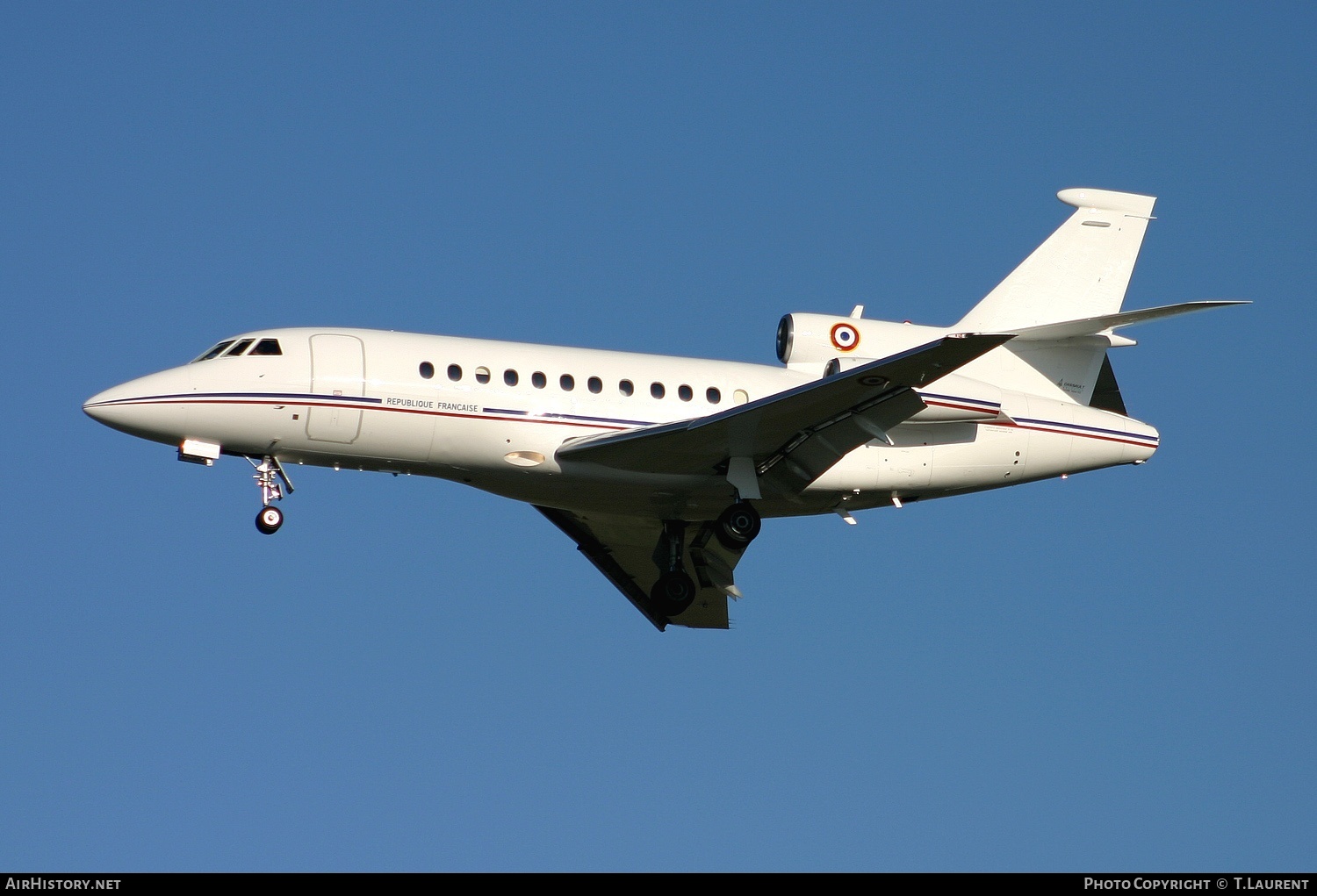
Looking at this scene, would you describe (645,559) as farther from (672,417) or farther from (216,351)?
(216,351)

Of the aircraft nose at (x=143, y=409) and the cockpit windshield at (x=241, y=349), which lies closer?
the aircraft nose at (x=143, y=409)

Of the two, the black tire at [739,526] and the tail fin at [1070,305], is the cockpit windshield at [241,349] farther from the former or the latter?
the tail fin at [1070,305]

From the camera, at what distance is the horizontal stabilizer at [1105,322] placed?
20.5 m

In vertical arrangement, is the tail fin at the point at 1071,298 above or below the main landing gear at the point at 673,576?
above

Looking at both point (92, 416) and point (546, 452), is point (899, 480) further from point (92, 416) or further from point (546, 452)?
point (92, 416)

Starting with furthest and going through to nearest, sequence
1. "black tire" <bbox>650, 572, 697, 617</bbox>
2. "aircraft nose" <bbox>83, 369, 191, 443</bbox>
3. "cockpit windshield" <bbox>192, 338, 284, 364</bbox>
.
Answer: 1. "black tire" <bbox>650, 572, 697, 617</bbox>
2. "cockpit windshield" <bbox>192, 338, 284, 364</bbox>
3. "aircraft nose" <bbox>83, 369, 191, 443</bbox>

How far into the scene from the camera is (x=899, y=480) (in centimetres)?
2308

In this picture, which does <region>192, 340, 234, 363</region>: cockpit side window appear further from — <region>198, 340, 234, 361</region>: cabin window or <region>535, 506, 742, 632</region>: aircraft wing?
<region>535, 506, 742, 632</region>: aircraft wing

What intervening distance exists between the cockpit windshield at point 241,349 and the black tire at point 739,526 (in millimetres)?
6344

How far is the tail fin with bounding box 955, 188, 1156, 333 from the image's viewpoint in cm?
2494

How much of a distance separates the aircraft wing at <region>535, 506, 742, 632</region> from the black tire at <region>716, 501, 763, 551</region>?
198cm

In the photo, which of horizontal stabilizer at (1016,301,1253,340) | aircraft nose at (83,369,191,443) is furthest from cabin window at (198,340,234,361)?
horizontal stabilizer at (1016,301,1253,340)

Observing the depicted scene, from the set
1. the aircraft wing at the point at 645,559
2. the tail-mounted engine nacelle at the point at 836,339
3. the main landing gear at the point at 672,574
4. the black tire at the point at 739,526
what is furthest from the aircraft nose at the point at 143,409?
the tail-mounted engine nacelle at the point at 836,339
